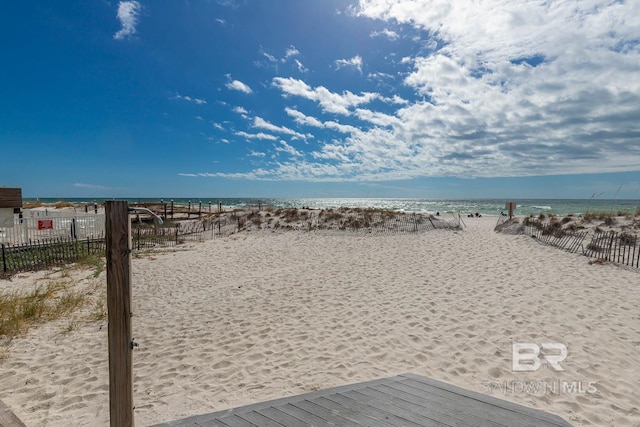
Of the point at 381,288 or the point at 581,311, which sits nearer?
the point at 581,311

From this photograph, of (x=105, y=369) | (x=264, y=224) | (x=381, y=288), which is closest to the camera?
(x=105, y=369)

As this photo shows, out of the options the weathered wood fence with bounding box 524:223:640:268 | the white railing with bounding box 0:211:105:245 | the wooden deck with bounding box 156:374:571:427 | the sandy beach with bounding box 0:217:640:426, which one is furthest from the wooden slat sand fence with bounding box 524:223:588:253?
the white railing with bounding box 0:211:105:245

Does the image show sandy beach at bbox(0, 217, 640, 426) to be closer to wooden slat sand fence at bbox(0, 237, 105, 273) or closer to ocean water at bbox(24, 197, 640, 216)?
wooden slat sand fence at bbox(0, 237, 105, 273)

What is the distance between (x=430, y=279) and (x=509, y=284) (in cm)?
194

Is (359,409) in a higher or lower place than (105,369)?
higher

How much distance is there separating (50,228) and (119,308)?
53.0 ft

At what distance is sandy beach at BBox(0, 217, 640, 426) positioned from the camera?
3781 millimetres

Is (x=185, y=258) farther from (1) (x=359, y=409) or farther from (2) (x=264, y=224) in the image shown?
(1) (x=359, y=409)

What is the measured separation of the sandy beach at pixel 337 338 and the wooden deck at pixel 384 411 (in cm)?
87

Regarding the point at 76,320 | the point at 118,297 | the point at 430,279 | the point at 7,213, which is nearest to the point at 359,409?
the point at 118,297

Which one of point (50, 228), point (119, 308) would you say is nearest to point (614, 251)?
point (119, 308)

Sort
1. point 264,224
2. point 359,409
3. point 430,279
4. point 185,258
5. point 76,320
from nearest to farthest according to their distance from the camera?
point 359,409 → point 76,320 → point 430,279 → point 185,258 → point 264,224

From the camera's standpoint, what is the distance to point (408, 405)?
2934 millimetres

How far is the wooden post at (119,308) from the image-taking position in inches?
81.8
